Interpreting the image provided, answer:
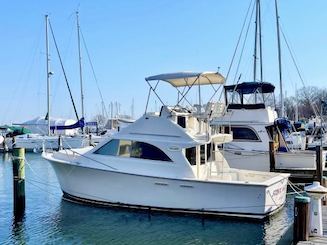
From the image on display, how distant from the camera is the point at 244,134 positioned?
792 inches

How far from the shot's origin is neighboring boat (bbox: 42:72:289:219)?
478 inches

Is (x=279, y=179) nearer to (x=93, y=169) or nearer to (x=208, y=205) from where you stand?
(x=208, y=205)

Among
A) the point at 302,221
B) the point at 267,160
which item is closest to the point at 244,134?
the point at 267,160

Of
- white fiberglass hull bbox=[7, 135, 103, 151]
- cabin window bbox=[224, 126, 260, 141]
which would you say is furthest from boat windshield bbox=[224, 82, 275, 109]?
white fiberglass hull bbox=[7, 135, 103, 151]

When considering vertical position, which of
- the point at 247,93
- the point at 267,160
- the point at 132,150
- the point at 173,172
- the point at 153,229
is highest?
the point at 247,93

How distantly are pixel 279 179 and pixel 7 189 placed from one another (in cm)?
1164

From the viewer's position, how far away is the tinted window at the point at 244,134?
65.5 feet

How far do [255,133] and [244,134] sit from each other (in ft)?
1.67

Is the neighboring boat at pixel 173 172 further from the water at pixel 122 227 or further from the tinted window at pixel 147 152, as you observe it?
the water at pixel 122 227

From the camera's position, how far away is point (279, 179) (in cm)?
1260

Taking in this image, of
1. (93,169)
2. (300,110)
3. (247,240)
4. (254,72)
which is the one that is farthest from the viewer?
(300,110)

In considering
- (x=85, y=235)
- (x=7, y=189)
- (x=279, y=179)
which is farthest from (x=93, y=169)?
(x=7, y=189)

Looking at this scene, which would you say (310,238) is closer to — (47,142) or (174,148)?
(174,148)

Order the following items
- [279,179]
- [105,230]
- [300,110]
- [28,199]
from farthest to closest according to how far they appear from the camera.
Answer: [300,110]
[28,199]
[279,179]
[105,230]
